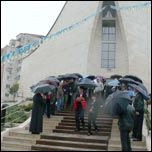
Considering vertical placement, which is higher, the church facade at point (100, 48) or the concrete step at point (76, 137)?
the church facade at point (100, 48)

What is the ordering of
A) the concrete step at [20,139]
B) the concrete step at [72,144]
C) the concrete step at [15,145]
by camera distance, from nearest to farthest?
the concrete step at [72,144]
the concrete step at [15,145]
the concrete step at [20,139]

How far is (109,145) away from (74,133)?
1.46 meters

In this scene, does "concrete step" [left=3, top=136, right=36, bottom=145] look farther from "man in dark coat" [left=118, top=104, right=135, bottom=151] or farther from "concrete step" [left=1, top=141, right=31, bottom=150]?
"man in dark coat" [left=118, top=104, right=135, bottom=151]

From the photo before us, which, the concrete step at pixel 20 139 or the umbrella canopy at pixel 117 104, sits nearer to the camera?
Result: the umbrella canopy at pixel 117 104

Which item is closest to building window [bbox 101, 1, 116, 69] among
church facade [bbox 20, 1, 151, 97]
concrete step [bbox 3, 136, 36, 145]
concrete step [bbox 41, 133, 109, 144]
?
church facade [bbox 20, 1, 151, 97]

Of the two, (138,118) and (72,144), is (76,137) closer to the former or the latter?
(72,144)

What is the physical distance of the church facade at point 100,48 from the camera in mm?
23812

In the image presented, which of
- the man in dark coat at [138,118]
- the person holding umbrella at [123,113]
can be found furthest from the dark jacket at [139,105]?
the person holding umbrella at [123,113]

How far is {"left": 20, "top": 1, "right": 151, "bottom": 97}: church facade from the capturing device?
23.8 meters

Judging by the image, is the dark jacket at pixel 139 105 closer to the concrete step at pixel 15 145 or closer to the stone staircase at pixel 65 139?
the stone staircase at pixel 65 139

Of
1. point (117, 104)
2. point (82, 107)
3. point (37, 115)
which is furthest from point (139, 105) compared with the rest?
point (37, 115)

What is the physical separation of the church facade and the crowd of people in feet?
41.8

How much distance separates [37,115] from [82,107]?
1302 mm

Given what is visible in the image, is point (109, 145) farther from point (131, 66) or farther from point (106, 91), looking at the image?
point (131, 66)
